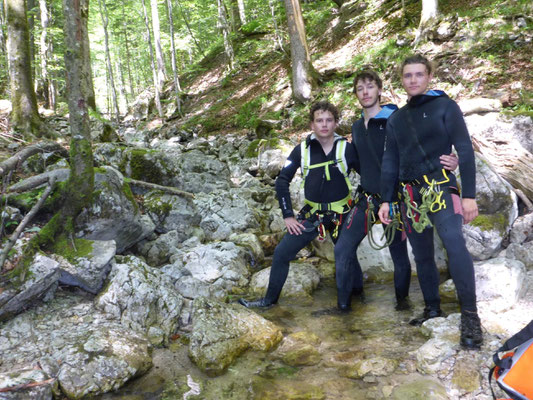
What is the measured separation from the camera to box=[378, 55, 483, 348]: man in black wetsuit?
3.42 metres

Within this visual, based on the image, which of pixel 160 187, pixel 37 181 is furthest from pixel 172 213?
pixel 37 181

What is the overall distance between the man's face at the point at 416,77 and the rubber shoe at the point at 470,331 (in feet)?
7.27

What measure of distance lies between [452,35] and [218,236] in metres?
10.1

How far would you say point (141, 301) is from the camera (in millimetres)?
4695

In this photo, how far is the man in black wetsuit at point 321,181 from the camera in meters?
4.64

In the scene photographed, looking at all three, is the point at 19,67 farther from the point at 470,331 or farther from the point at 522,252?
the point at 522,252

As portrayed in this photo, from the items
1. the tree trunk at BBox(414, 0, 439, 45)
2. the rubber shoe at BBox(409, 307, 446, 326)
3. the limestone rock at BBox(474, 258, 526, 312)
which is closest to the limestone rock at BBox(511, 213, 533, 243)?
the limestone rock at BBox(474, 258, 526, 312)

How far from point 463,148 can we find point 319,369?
2559mm

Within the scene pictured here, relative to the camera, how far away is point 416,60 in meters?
3.60

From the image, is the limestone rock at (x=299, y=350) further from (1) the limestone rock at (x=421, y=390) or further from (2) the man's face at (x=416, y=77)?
(2) the man's face at (x=416, y=77)

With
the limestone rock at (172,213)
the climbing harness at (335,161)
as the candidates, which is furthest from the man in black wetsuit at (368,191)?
the limestone rock at (172,213)

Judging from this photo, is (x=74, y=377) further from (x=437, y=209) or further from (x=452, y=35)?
(x=452, y=35)

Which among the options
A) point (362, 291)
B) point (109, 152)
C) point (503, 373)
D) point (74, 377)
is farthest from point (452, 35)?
point (74, 377)

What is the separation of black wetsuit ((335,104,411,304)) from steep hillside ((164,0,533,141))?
15.8 ft
